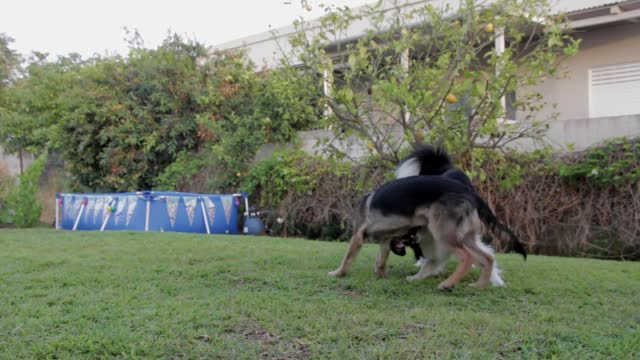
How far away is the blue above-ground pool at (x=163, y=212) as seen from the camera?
35.9ft

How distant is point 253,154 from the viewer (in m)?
12.4

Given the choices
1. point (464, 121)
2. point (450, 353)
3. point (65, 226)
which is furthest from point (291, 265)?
point (65, 226)

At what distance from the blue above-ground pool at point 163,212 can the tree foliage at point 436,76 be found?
4903 millimetres

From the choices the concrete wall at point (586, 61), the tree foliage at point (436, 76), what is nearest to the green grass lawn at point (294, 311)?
the tree foliage at point (436, 76)

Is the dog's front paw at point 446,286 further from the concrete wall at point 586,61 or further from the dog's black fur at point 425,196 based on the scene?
the concrete wall at point 586,61

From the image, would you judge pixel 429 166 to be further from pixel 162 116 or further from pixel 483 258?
pixel 162 116

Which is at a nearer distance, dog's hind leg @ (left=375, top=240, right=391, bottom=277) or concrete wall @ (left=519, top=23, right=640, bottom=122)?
dog's hind leg @ (left=375, top=240, right=391, bottom=277)

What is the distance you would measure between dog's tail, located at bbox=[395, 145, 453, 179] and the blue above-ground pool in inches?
258

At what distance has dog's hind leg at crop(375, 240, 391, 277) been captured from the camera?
5023 millimetres

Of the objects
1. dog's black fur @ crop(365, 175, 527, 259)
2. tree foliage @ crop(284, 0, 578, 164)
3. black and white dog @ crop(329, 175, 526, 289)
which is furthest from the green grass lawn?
tree foliage @ crop(284, 0, 578, 164)

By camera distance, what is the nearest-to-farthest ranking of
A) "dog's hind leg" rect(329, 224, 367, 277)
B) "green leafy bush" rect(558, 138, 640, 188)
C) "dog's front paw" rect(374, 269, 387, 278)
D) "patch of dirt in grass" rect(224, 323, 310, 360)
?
"patch of dirt in grass" rect(224, 323, 310, 360), "dog's hind leg" rect(329, 224, 367, 277), "dog's front paw" rect(374, 269, 387, 278), "green leafy bush" rect(558, 138, 640, 188)

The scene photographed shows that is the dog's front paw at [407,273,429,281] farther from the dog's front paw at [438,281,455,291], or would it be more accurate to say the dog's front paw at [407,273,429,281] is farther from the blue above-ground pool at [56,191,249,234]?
the blue above-ground pool at [56,191,249,234]

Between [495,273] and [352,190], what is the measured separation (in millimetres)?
5561

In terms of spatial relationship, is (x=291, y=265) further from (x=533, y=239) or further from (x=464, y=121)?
(x=533, y=239)
